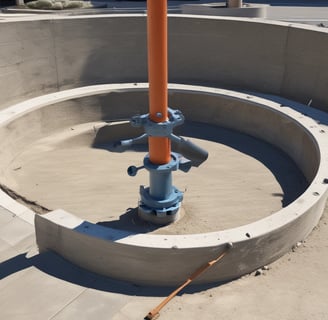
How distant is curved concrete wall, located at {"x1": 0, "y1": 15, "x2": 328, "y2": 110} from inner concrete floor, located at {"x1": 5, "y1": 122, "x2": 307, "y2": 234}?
1.68 meters

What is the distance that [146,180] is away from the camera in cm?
1003

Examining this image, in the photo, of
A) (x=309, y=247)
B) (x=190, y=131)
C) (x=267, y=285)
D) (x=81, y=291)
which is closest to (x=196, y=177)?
(x=190, y=131)

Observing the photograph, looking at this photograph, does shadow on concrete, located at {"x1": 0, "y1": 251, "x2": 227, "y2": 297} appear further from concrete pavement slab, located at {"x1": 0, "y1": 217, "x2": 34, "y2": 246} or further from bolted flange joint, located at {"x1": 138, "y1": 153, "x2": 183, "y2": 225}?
bolted flange joint, located at {"x1": 138, "y1": 153, "x2": 183, "y2": 225}

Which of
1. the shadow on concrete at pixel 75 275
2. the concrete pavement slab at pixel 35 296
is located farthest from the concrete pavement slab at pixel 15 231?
the concrete pavement slab at pixel 35 296

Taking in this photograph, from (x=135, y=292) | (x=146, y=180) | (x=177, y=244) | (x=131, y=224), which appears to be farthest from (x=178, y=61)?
(x=135, y=292)

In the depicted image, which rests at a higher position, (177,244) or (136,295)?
(177,244)

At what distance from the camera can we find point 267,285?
6039 millimetres

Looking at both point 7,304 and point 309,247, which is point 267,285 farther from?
point 7,304

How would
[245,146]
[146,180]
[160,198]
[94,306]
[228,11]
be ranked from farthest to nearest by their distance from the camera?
[228,11] < [245,146] < [146,180] < [160,198] < [94,306]

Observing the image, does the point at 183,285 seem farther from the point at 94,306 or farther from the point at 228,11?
the point at 228,11

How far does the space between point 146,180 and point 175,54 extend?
15.6 feet

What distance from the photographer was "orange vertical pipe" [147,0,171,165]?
6.39 metres

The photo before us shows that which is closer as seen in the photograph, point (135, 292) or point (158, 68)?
point (135, 292)

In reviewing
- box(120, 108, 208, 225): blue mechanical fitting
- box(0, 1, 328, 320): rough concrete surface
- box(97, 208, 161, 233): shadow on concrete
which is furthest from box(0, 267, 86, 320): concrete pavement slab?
box(97, 208, 161, 233): shadow on concrete
